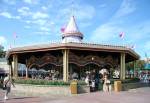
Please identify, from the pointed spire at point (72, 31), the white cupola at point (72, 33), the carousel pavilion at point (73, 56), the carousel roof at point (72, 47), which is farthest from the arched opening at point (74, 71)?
the pointed spire at point (72, 31)

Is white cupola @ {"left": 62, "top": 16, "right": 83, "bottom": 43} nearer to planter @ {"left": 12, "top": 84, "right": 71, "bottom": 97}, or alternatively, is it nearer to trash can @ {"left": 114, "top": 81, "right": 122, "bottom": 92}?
trash can @ {"left": 114, "top": 81, "right": 122, "bottom": 92}

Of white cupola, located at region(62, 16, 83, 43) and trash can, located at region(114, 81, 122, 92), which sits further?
white cupola, located at region(62, 16, 83, 43)

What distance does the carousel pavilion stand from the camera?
96.1ft

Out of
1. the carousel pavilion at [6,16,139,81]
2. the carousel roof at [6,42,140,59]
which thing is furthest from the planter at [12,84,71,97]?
the carousel roof at [6,42,140,59]

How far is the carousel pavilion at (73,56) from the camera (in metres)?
29.3

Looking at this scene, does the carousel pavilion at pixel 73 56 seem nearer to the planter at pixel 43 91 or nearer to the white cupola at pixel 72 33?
the white cupola at pixel 72 33

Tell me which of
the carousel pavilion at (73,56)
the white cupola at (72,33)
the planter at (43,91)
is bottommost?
the planter at (43,91)

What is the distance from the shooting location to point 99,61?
3291cm

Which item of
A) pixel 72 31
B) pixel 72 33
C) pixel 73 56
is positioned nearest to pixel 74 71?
pixel 73 56

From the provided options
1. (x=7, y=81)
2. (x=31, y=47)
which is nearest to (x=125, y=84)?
(x=31, y=47)

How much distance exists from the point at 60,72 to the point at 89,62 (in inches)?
128

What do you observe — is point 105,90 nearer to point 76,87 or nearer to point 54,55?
point 76,87

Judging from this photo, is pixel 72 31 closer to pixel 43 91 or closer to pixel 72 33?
pixel 72 33

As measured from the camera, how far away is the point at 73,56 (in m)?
31.1
